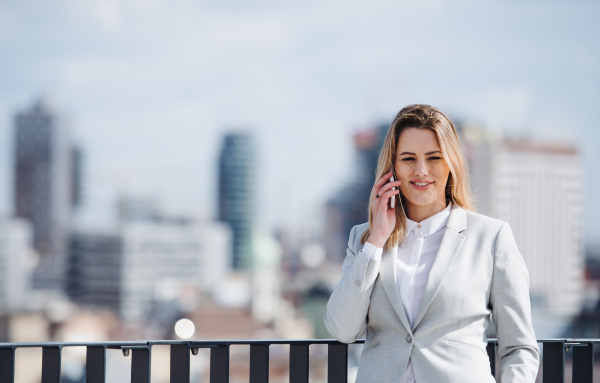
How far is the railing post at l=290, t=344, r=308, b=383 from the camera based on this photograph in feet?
8.94

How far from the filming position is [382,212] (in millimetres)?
2039

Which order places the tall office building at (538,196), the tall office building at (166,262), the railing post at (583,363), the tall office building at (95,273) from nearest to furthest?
the railing post at (583,363)
the tall office building at (95,273)
the tall office building at (538,196)
the tall office building at (166,262)

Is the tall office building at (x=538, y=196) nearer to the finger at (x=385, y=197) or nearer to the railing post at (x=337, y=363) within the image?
the railing post at (x=337, y=363)

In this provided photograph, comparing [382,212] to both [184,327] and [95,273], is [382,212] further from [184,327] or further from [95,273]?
[95,273]

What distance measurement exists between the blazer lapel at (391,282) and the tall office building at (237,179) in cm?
12645

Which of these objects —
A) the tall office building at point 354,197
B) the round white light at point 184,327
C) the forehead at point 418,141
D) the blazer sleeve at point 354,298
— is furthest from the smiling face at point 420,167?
the tall office building at point 354,197

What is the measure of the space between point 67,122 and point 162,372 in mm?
68530

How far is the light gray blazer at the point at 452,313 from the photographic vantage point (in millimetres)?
1939

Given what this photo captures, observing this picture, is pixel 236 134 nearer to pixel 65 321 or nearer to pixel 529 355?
pixel 65 321

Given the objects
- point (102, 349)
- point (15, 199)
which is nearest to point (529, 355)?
point (102, 349)

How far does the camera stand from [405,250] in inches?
82.8

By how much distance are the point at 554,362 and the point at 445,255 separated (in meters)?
1.20

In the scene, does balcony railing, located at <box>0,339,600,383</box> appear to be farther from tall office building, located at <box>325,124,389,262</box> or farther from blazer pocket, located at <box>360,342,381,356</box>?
tall office building, located at <box>325,124,389,262</box>

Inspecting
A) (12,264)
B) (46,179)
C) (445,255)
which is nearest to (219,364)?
(445,255)
